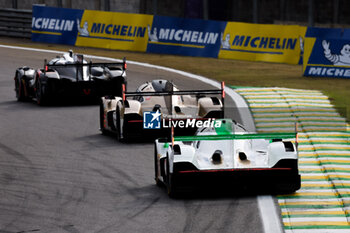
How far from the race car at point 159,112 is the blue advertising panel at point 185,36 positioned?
50.9 ft

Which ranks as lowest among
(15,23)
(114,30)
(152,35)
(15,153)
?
(15,23)

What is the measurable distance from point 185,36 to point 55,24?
288 inches

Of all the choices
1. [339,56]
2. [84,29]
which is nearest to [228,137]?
[339,56]

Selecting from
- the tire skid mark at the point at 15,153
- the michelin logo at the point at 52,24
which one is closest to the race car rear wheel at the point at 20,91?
the tire skid mark at the point at 15,153

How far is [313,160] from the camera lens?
14383 mm

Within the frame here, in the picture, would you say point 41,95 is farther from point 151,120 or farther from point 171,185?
point 171,185

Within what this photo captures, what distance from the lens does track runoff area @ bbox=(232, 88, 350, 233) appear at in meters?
10.7

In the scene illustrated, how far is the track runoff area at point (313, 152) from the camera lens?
10734 mm

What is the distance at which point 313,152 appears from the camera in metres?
15.1

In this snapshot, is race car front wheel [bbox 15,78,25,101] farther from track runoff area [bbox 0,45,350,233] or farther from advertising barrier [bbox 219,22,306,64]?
advertising barrier [bbox 219,22,306,64]

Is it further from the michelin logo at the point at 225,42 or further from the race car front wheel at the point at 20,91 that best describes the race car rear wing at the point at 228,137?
the michelin logo at the point at 225,42

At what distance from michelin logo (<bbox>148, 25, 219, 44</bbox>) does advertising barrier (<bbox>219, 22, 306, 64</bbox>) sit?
56 cm

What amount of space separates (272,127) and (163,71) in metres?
11.5

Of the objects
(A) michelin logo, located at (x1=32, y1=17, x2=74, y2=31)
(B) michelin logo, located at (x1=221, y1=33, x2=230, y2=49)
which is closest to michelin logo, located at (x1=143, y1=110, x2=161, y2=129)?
(B) michelin logo, located at (x1=221, y1=33, x2=230, y2=49)
